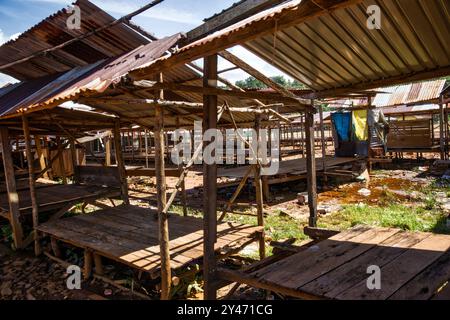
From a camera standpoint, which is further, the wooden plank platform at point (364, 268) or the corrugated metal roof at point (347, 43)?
the wooden plank platform at point (364, 268)

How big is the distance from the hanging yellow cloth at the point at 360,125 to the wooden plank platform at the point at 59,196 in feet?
37.9

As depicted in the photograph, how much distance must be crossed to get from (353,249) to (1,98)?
9089 mm

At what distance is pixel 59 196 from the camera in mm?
8523

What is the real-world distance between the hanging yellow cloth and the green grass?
6.63 metres

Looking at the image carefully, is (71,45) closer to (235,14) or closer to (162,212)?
(235,14)

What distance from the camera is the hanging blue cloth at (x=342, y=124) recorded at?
15645 millimetres

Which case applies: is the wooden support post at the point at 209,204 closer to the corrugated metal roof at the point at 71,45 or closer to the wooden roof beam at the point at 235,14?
the wooden roof beam at the point at 235,14

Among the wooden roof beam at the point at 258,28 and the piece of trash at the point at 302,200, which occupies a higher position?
the wooden roof beam at the point at 258,28

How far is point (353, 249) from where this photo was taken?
13.3ft

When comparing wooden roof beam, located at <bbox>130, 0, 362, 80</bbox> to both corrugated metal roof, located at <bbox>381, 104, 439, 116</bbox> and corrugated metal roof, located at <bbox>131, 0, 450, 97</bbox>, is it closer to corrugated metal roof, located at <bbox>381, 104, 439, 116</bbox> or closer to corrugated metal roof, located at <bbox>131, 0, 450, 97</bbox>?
corrugated metal roof, located at <bbox>131, 0, 450, 97</bbox>

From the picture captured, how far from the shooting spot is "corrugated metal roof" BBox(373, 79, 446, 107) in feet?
54.7

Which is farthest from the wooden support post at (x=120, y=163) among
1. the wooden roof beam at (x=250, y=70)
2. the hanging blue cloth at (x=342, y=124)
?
the hanging blue cloth at (x=342, y=124)

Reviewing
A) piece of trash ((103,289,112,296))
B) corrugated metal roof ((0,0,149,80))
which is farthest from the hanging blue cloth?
piece of trash ((103,289,112,296))
